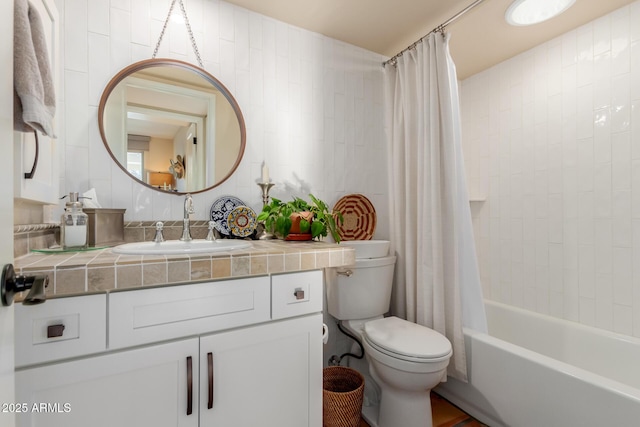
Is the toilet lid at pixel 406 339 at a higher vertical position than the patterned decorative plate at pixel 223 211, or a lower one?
lower

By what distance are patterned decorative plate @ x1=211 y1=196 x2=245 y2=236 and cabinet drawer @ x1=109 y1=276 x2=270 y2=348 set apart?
1.91 ft

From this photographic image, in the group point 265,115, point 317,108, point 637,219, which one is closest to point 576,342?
point 637,219

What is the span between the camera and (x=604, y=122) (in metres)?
1.72

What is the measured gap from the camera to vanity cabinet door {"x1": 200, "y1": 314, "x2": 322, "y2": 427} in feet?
3.05

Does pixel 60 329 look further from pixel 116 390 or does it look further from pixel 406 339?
pixel 406 339

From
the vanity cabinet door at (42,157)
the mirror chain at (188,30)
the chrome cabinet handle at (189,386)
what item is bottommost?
the chrome cabinet handle at (189,386)

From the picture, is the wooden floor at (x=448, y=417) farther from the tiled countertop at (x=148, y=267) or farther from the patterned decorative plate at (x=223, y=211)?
the patterned decorative plate at (x=223, y=211)

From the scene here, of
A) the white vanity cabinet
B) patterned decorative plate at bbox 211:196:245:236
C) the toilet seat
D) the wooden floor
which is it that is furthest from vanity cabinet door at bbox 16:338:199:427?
the wooden floor

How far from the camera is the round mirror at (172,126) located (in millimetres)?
1361

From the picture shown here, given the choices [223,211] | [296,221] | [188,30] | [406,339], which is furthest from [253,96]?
[406,339]

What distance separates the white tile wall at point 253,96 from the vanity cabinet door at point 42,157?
5.5 inches

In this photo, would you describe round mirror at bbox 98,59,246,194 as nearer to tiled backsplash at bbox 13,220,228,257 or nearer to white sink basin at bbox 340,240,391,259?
tiled backsplash at bbox 13,220,228,257

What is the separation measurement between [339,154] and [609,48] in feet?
5.43

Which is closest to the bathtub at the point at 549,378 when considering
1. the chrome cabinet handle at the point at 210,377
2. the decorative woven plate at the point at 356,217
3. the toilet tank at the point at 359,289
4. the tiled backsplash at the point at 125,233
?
the toilet tank at the point at 359,289
